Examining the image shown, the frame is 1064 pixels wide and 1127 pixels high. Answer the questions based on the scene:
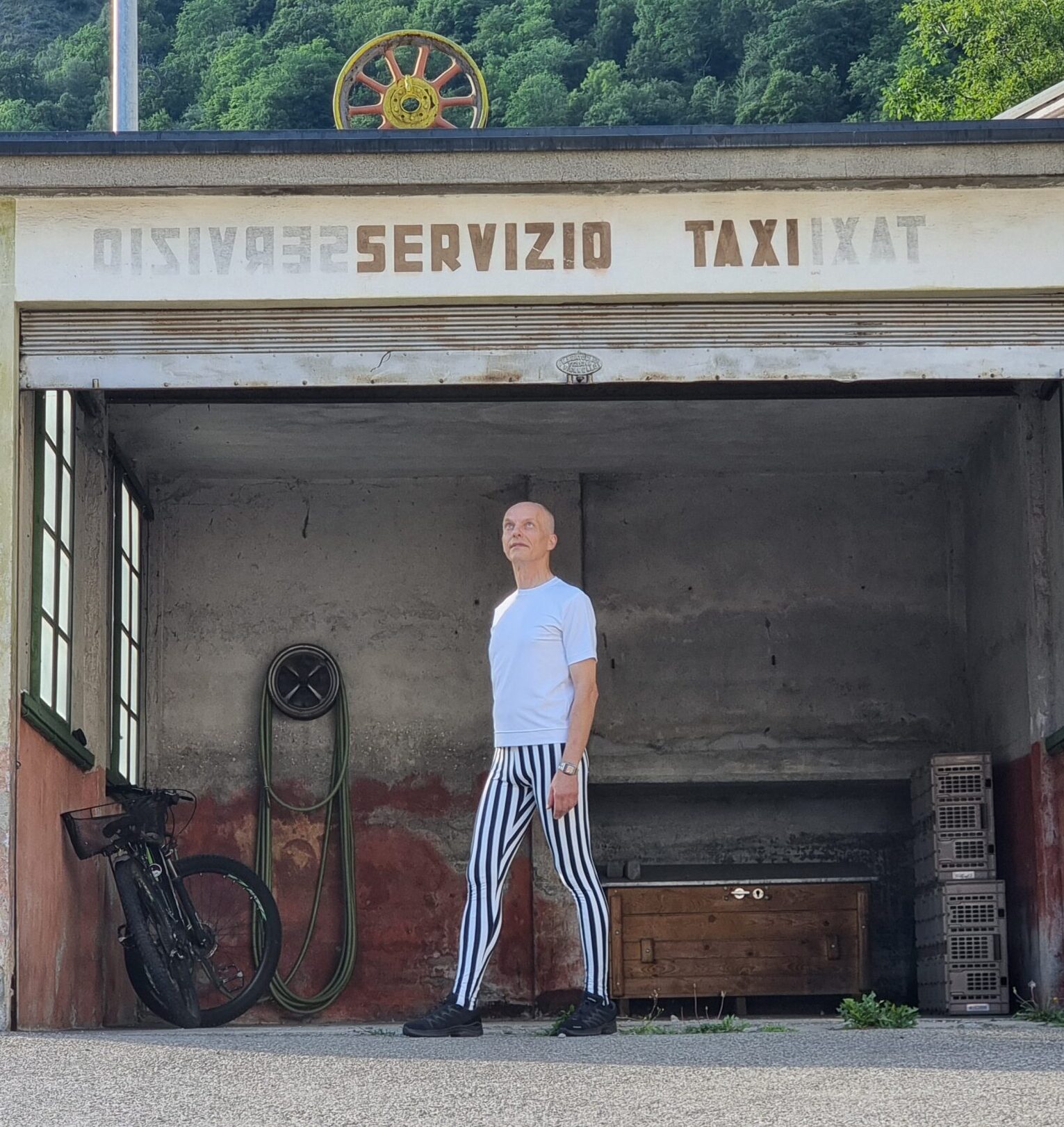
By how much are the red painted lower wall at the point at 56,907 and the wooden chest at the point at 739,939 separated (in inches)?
133

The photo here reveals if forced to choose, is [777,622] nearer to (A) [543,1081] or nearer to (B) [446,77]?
(B) [446,77]

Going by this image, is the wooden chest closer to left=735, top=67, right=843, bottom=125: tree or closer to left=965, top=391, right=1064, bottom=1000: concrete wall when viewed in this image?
left=965, top=391, right=1064, bottom=1000: concrete wall

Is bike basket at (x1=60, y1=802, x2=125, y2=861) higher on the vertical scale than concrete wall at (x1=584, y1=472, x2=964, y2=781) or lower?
lower

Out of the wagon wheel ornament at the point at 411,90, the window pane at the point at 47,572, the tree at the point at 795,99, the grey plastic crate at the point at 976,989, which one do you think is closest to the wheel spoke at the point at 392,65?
the wagon wheel ornament at the point at 411,90

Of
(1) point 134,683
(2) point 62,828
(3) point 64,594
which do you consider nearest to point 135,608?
(1) point 134,683

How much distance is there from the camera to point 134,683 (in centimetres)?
1273

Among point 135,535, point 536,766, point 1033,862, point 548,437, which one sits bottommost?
point 1033,862

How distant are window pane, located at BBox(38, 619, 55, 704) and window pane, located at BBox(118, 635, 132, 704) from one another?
244 centimetres

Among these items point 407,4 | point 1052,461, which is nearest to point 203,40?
point 407,4

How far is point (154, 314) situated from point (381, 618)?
5.11 meters

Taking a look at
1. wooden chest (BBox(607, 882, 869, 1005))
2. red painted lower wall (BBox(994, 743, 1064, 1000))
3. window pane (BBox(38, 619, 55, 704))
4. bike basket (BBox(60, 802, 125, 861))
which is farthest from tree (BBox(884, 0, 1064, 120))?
bike basket (BBox(60, 802, 125, 861))

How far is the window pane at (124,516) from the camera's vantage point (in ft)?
40.0

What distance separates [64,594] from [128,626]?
2.61 meters

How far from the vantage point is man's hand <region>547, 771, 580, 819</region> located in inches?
276
